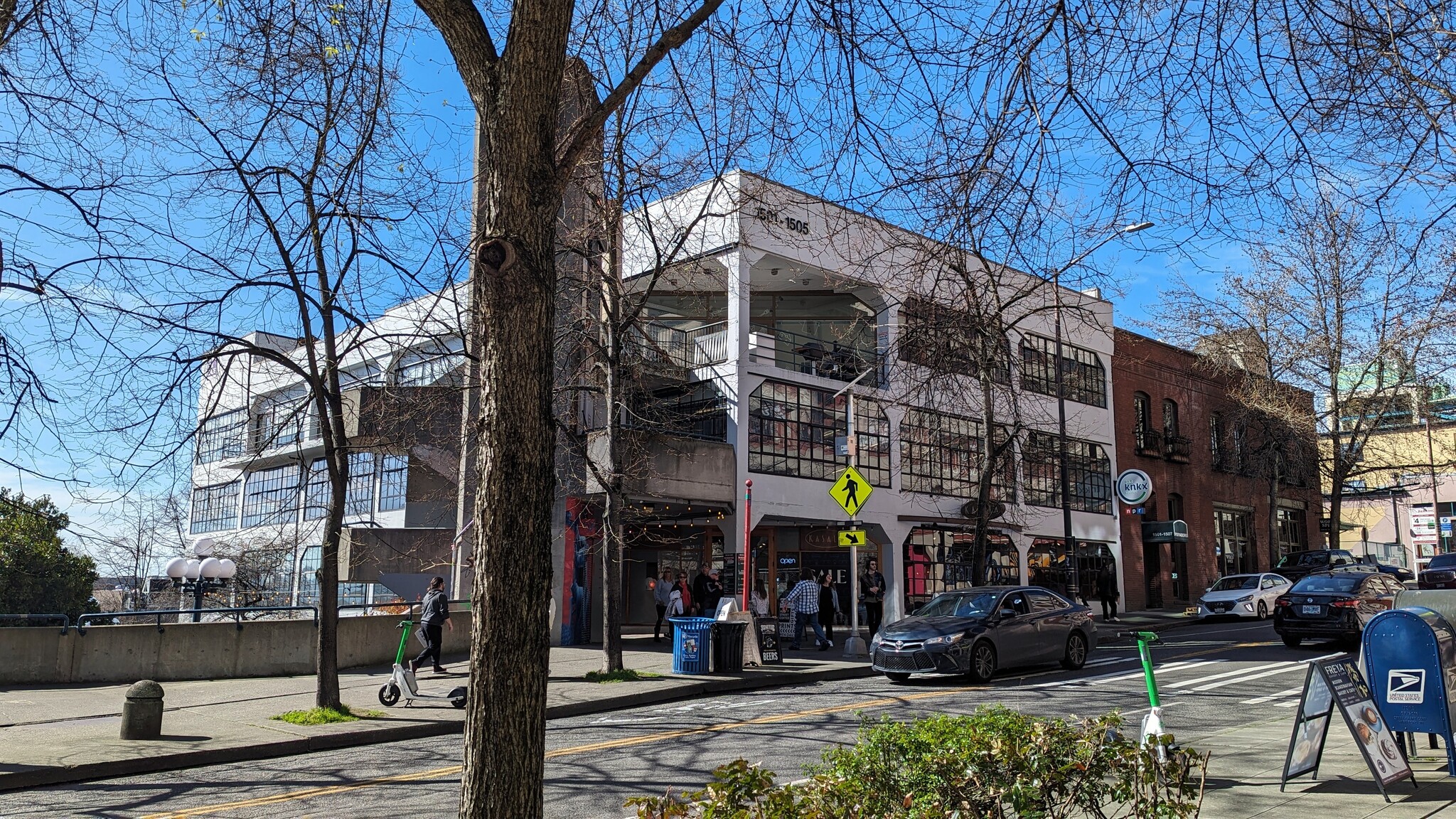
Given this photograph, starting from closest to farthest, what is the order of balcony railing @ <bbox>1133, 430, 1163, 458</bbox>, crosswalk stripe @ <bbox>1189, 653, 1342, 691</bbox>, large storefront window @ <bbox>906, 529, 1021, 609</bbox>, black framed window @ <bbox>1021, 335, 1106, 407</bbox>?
crosswalk stripe @ <bbox>1189, 653, 1342, 691</bbox>
large storefront window @ <bbox>906, 529, 1021, 609</bbox>
black framed window @ <bbox>1021, 335, 1106, 407</bbox>
balcony railing @ <bbox>1133, 430, 1163, 458</bbox>

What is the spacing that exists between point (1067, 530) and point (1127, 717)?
1670 centimetres

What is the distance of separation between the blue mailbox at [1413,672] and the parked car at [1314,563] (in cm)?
Result: 3074

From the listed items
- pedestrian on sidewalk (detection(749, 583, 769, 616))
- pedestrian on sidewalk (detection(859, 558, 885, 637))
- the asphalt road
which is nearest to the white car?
pedestrian on sidewalk (detection(859, 558, 885, 637))

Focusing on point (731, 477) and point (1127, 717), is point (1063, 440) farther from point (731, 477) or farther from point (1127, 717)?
point (1127, 717)

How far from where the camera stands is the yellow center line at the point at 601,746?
8172mm

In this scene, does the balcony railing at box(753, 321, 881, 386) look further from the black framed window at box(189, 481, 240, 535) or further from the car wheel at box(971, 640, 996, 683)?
the black framed window at box(189, 481, 240, 535)

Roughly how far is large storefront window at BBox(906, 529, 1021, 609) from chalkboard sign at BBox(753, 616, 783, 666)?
12936 mm

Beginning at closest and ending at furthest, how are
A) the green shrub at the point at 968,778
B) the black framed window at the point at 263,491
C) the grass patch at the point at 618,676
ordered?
the green shrub at the point at 968,778, the grass patch at the point at 618,676, the black framed window at the point at 263,491

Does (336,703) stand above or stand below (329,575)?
below

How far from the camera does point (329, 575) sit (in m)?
12.9

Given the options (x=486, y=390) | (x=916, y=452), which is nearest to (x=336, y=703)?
(x=486, y=390)

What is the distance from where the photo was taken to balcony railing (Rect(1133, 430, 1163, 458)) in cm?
4072

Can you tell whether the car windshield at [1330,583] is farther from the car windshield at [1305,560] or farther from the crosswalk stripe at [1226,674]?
the car windshield at [1305,560]

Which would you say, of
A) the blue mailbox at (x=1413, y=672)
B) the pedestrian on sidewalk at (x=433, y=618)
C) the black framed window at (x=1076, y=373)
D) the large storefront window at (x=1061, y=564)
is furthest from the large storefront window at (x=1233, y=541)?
the blue mailbox at (x=1413, y=672)
